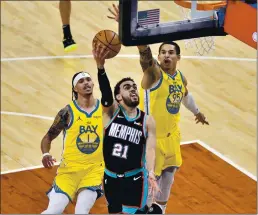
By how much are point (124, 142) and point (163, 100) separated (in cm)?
85

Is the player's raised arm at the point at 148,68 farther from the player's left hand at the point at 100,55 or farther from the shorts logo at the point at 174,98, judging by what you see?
the player's left hand at the point at 100,55

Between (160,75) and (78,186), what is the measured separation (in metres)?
1.44

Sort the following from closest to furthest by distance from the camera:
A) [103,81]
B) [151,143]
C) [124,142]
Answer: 1. [103,81]
2. [151,143]
3. [124,142]

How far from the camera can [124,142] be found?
916cm

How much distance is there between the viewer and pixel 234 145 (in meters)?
12.3

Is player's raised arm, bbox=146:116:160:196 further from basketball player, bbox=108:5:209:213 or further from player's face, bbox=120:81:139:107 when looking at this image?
basketball player, bbox=108:5:209:213

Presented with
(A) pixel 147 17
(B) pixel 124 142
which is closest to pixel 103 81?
(B) pixel 124 142

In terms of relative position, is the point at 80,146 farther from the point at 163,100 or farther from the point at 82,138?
the point at 163,100

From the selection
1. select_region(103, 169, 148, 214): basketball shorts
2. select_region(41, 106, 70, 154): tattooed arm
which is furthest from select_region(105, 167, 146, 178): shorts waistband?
select_region(41, 106, 70, 154): tattooed arm

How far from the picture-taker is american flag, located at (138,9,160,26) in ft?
20.0

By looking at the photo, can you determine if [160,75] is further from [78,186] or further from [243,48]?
[243,48]

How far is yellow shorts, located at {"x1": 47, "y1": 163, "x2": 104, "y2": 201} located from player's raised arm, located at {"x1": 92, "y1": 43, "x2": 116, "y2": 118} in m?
0.87

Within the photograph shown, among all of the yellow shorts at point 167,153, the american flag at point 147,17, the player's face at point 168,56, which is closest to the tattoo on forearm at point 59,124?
the yellow shorts at point 167,153

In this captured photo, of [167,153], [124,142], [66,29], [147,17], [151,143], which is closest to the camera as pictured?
[147,17]
